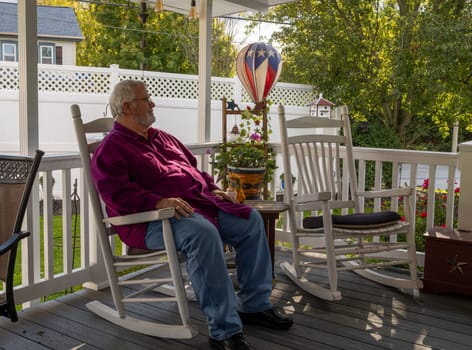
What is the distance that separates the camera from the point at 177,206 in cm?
244

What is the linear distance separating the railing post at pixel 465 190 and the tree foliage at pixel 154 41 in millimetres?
13629

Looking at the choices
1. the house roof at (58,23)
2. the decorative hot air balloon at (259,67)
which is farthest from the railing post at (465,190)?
the house roof at (58,23)

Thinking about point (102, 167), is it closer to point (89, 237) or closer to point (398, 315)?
point (89, 237)

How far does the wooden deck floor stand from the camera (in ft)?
8.18

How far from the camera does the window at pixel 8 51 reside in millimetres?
17844

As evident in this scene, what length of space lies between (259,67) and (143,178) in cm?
210

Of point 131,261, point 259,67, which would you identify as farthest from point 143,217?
point 259,67

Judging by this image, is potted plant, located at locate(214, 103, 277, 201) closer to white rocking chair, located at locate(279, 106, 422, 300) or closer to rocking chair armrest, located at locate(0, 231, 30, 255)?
white rocking chair, located at locate(279, 106, 422, 300)

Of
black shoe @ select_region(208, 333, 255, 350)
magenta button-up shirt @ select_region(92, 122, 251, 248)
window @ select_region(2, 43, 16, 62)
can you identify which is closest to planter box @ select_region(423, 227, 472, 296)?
magenta button-up shirt @ select_region(92, 122, 251, 248)

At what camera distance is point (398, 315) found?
289 centimetres

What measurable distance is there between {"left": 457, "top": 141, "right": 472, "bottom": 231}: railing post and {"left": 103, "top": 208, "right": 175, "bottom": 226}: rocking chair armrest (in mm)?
2017

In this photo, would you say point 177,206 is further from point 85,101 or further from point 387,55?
point 387,55

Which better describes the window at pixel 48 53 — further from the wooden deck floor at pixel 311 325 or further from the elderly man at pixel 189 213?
the elderly man at pixel 189 213

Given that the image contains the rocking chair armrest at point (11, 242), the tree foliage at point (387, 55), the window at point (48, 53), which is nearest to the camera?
the rocking chair armrest at point (11, 242)
